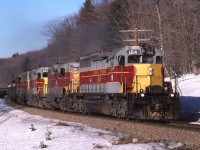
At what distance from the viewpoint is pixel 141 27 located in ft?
150

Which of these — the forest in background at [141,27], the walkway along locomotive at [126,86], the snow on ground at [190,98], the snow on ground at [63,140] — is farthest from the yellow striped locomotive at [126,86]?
the forest in background at [141,27]

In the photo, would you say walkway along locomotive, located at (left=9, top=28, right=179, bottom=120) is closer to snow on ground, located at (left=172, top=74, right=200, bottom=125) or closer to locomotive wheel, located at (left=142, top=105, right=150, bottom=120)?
locomotive wheel, located at (left=142, top=105, right=150, bottom=120)

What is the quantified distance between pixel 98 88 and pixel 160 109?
524 cm

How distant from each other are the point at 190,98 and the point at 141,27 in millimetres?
20710

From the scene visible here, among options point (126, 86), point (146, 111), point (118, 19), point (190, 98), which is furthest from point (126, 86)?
point (118, 19)

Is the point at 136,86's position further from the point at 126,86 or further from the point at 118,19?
the point at 118,19

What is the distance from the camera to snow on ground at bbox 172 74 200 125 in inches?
916

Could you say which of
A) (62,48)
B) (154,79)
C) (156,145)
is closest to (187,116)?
(154,79)

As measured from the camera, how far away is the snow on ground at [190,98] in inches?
916

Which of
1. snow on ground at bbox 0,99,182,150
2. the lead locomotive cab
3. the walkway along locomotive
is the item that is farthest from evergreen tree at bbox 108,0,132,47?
snow on ground at bbox 0,99,182,150

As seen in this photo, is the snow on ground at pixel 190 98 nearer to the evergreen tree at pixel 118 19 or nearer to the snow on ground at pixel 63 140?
the snow on ground at pixel 63 140

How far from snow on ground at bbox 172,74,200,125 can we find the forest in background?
85.8 inches

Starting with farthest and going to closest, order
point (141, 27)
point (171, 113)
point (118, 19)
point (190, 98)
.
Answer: point (118, 19) < point (141, 27) < point (190, 98) < point (171, 113)

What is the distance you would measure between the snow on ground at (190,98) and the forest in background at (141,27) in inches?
85.8
